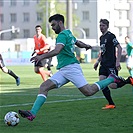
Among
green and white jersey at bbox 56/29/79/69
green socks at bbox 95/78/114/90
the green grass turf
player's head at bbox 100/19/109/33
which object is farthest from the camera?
player's head at bbox 100/19/109/33

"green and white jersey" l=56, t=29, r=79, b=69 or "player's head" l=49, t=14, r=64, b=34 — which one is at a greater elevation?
"player's head" l=49, t=14, r=64, b=34

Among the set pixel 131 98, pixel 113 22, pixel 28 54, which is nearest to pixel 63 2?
pixel 113 22

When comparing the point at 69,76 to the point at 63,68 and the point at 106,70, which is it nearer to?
the point at 63,68

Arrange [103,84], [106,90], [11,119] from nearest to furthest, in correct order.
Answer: [11,119]
[103,84]
[106,90]

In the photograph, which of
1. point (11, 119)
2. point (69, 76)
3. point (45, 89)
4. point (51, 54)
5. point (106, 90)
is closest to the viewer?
point (51, 54)

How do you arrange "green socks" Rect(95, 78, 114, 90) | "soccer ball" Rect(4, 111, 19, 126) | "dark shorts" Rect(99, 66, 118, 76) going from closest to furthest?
"soccer ball" Rect(4, 111, 19, 126)
"green socks" Rect(95, 78, 114, 90)
"dark shorts" Rect(99, 66, 118, 76)

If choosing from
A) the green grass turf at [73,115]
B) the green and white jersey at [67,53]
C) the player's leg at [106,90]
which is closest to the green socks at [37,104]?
the green grass turf at [73,115]

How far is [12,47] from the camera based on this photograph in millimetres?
97875

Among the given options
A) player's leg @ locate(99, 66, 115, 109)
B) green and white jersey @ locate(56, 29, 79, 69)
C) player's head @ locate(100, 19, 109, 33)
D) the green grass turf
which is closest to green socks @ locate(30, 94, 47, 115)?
the green grass turf

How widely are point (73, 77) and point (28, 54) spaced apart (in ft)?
177

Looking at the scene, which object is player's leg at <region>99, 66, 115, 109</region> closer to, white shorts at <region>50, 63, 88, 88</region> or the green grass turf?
the green grass turf

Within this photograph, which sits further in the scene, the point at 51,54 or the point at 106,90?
the point at 106,90

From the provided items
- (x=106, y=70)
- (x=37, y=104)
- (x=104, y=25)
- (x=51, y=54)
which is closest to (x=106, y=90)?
(x=106, y=70)

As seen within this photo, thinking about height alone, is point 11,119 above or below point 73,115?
above
